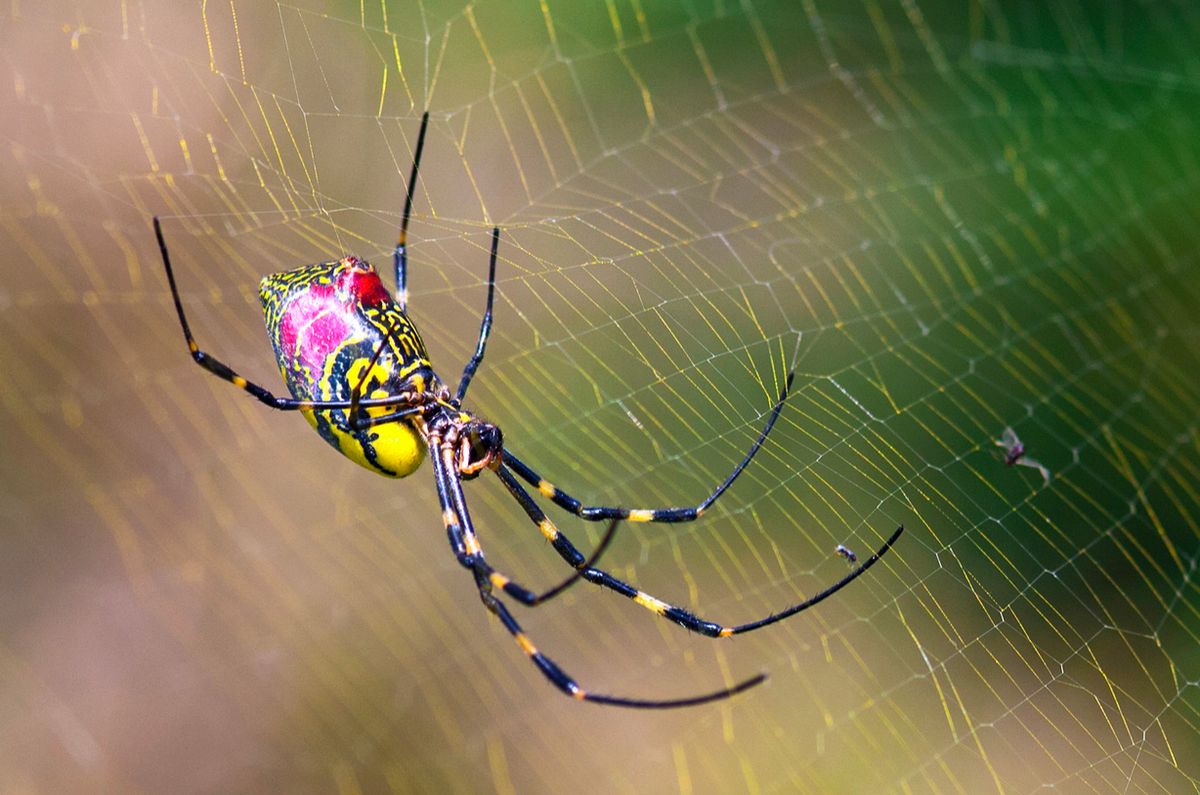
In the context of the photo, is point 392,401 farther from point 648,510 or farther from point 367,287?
point 648,510

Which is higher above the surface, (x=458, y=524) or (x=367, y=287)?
(x=367, y=287)

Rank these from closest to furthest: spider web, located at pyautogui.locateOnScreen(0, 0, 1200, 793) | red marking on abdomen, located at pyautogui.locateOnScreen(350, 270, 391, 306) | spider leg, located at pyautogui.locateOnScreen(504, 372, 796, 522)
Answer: red marking on abdomen, located at pyautogui.locateOnScreen(350, 270, 391, 306), spider leg, located at pyautogui.locateOnScreen(504, 372, 796, 522), spider web, located at pyautogui.locateOnScreen(0, 0, 1200, 793)

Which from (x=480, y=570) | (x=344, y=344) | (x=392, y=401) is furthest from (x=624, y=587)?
(x=344, y=344)

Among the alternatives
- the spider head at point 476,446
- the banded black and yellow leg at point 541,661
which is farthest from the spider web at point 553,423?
the banded black and yellow leg at point 541,661

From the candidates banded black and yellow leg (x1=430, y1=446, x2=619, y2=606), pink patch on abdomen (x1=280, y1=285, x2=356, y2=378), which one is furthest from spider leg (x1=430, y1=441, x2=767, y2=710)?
pink patch on abdomen (x1=280, y1=285, x2=356, y2=378)

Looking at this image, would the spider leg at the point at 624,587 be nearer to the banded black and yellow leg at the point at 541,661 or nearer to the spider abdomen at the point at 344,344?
the banded black and yellow leg at the point at 541,661

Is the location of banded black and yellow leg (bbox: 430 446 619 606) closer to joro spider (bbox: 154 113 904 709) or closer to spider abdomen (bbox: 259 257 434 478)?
joro spider (bbox: 154 113 904 709)

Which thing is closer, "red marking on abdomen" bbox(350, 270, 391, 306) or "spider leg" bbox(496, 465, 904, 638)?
"red marking on abdomen" bbox(350, 270, 391, 306)
